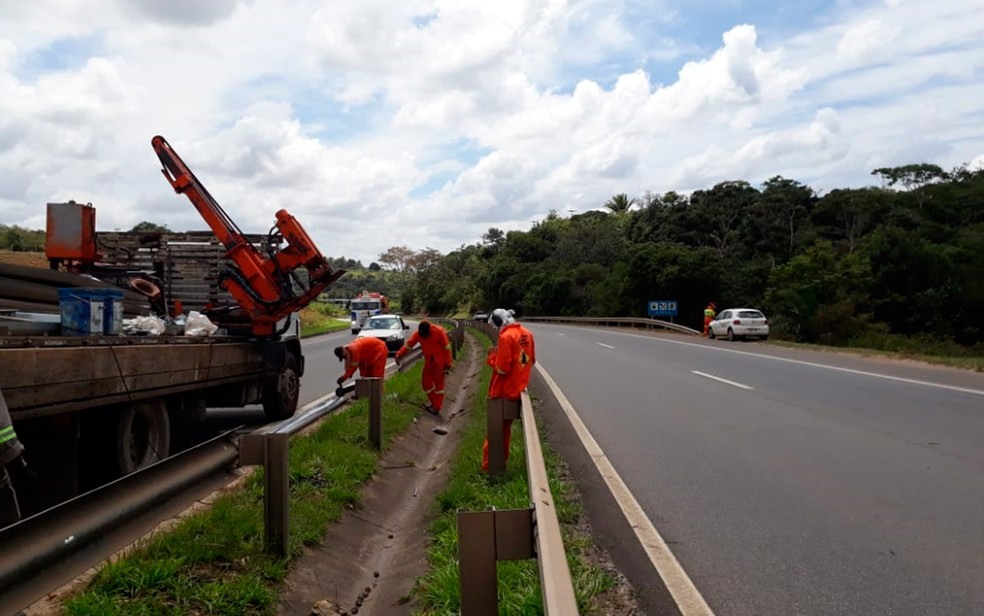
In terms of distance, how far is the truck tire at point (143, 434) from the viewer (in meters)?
7.02

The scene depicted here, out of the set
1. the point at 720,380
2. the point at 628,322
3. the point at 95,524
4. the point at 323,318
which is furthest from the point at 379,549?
the point at 323,318

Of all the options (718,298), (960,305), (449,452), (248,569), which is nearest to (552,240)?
(718,298)

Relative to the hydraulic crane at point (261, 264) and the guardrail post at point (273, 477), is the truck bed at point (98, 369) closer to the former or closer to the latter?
the guardrail post at point (273, 477)

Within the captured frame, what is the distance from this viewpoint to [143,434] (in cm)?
766

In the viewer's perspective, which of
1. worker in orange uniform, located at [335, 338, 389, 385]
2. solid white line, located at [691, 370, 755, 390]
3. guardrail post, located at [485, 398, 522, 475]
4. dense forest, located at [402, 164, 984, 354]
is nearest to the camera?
guardrail post, located at [485, 398, 522, 475]

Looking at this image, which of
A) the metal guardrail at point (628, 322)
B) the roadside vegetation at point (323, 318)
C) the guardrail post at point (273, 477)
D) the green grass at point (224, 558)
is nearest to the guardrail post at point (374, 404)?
the green grass at point (224, 558)

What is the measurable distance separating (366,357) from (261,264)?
7.33ft

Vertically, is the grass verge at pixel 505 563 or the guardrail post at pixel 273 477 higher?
the guardrail post at pixel 273 477

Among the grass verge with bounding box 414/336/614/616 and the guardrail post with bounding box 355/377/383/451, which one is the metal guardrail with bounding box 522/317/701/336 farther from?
the grass verge with bounding box 414/336/614/616

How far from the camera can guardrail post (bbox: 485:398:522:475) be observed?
24.8 feet

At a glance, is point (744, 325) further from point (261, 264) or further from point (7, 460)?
point (7, 460)

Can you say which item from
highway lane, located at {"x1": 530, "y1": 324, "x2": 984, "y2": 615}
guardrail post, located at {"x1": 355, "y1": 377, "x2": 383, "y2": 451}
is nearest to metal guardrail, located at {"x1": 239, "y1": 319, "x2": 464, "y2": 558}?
highway lane, located at {"x1": 530, "y1": 324, "x2": 984, "y2": 615}

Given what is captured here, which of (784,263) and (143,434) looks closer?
(143,434)

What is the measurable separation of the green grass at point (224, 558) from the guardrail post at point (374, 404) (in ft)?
4.00
